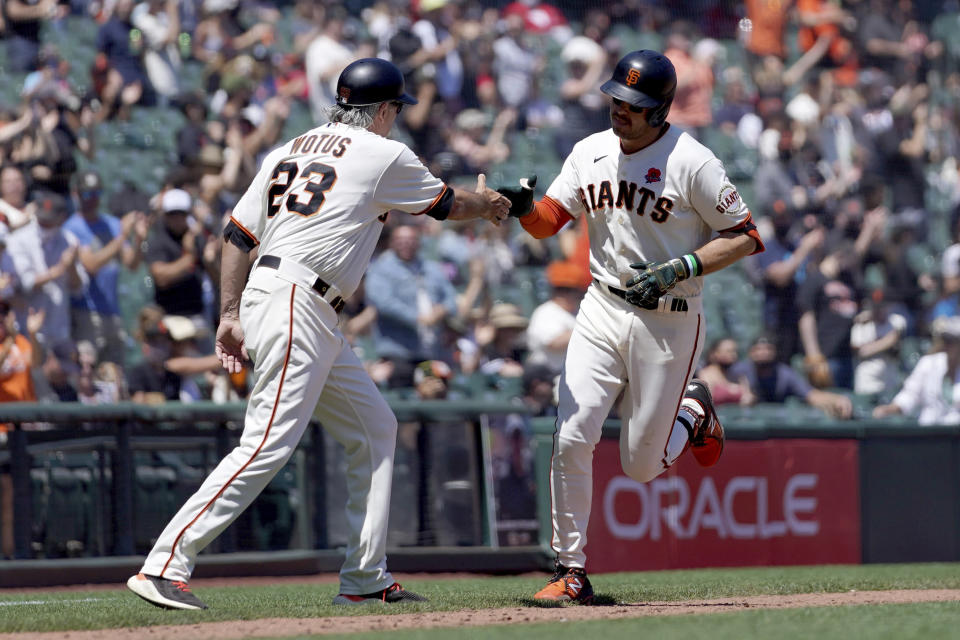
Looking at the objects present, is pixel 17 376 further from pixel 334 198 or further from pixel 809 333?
pixel 809 333

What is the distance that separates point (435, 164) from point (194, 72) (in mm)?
2154

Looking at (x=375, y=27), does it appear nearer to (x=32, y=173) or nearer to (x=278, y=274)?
(x=32, y=173)

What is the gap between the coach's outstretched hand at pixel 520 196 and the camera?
5.80 meters

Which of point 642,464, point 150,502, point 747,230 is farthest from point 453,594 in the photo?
point 150,502

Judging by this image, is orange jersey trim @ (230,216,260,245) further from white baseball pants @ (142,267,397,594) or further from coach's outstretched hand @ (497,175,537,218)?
coach's outstretched hand @ (497,175,537,218)

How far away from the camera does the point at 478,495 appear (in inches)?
363

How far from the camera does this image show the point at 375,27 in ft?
41.4

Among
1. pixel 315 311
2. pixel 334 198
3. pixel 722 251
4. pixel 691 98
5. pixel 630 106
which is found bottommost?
pixel 315 311

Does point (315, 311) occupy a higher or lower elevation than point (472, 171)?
lower

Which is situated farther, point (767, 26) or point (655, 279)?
point (767, 26)

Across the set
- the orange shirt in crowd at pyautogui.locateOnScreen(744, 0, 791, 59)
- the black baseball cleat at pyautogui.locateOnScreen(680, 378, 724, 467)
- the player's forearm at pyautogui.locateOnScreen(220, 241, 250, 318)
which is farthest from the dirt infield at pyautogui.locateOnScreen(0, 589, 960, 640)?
the orange shirt in crowd at pyautogui.locateOnScreen(744, 0, 791, 59)

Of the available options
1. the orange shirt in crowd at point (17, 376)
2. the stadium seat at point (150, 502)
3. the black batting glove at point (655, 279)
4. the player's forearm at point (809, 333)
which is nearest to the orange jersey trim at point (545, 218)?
the black batting glove at point (655, 279)

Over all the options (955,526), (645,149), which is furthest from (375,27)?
(645,149)

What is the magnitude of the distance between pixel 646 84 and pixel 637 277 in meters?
0.80
